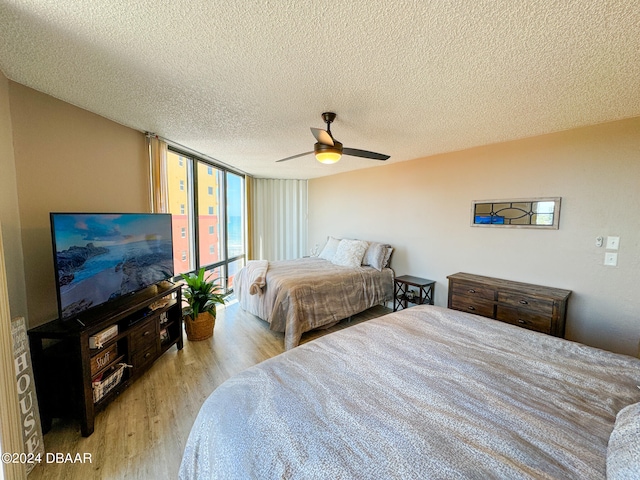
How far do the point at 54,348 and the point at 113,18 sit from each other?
204 cm

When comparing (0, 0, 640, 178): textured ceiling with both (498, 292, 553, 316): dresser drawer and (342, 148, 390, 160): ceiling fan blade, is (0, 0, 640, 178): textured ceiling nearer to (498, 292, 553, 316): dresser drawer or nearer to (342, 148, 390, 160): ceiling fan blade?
(342, 148, 390, 160): ceiling fan blade

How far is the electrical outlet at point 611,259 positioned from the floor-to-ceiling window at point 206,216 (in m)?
4.63

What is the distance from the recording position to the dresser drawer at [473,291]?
2.73m

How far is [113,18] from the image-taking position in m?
1.12

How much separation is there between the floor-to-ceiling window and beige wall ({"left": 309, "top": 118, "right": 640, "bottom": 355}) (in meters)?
2.77

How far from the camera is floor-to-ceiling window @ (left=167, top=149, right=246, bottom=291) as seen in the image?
3.48 m

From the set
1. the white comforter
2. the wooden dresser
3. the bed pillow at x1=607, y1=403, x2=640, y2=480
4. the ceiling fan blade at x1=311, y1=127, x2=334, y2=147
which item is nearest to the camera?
the bed pillow at x1=607, y1=403, x2=640, y2=480

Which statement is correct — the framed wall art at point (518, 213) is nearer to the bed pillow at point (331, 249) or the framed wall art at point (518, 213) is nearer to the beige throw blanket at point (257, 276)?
the bed pillow at point (331, 249)

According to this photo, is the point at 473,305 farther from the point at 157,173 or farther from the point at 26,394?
the point at 157,173

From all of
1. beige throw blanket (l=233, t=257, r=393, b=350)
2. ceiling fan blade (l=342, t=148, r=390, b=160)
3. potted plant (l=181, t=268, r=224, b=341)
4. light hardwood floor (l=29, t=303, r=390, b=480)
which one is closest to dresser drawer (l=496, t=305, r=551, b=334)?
beige throw blanket (l=233, t=257, r=393, b=350)

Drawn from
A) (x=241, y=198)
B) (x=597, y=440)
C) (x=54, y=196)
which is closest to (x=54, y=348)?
(x=54, y=196)

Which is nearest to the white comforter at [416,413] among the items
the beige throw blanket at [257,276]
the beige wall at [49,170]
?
the beige wall at [49,170]

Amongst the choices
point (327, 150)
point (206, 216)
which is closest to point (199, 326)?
point (206, 216)

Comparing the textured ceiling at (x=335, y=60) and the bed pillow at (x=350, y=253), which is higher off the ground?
the textured ceiling at (x=335, y=60)
